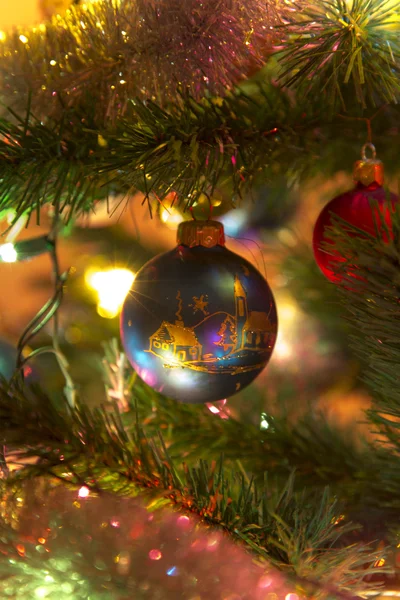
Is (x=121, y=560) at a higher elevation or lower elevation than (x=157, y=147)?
lower

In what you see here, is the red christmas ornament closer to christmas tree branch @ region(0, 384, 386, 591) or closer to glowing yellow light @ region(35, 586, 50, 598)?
christmas tree branch @ region(0, 384, 386, 591)

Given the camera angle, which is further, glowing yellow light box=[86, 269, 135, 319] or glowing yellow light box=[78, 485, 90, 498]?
glowing yellow light box=[86, 269, 135, 319]

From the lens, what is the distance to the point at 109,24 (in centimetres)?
42

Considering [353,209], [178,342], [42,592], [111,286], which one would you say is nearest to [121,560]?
[42,592]

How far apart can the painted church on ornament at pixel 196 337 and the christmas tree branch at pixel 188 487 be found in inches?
2.6

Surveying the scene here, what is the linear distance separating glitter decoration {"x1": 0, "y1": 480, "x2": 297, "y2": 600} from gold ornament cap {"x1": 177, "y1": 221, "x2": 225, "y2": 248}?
0.20 meters

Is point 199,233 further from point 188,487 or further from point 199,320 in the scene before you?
point 188,487

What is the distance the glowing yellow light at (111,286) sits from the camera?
0.70 meters

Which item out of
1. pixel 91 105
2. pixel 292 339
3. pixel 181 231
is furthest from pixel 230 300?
pixel 292 339

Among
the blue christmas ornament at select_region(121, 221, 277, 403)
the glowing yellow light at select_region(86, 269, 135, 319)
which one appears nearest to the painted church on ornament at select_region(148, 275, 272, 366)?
the blue christmas ornament at select_region(121, 221, 277, 403)

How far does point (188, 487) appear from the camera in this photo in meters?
0.39

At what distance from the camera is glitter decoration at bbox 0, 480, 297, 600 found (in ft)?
1.04

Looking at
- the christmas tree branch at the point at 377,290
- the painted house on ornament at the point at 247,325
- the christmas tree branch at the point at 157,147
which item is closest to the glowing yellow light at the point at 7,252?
the christmas tree branch at the point at 157,147

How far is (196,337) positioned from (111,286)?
1.04 feet
